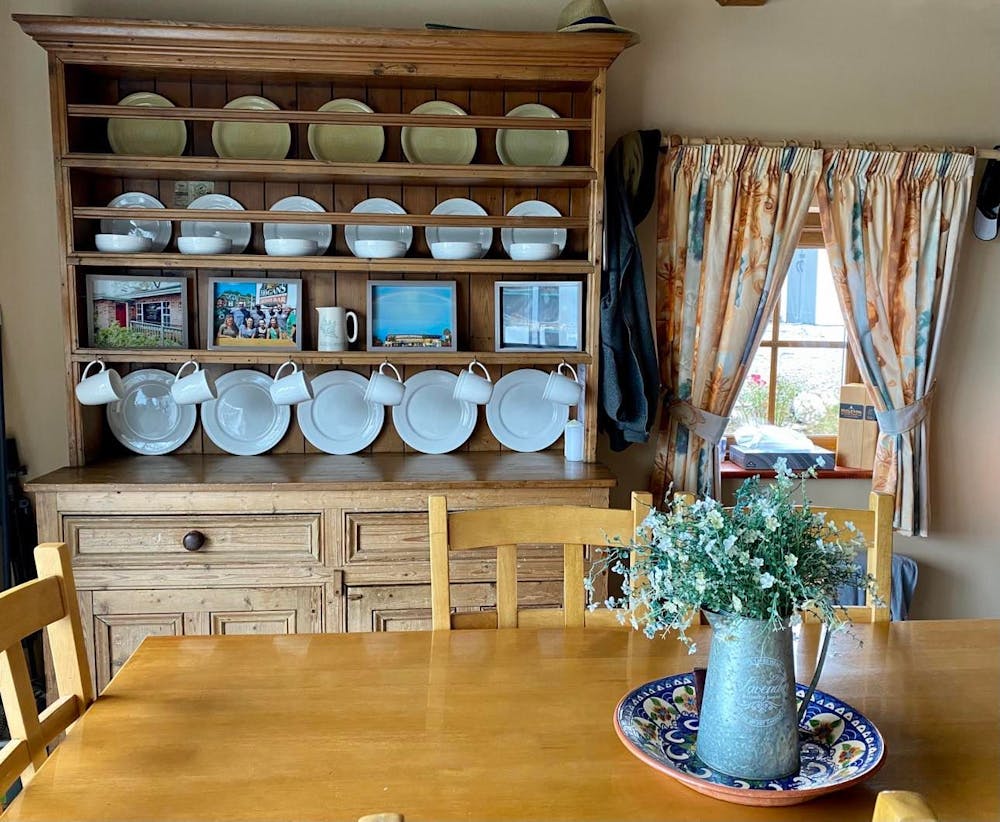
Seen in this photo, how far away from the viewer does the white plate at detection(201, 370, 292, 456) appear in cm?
291

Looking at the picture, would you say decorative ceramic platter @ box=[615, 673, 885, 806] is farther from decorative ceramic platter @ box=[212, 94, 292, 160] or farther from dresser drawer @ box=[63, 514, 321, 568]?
decorative ceramic platter @ box=[212, 94, 292, 160]

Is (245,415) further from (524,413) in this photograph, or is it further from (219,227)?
(524,413)

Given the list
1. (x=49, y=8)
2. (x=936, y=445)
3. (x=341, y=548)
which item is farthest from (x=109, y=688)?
(x=936, y=445)

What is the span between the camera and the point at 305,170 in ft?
8.61

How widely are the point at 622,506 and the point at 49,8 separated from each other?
261 cm

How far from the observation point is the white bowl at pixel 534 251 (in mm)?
2752

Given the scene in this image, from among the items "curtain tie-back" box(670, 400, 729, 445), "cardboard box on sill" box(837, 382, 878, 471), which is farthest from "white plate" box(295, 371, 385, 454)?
"cardboard box on sill" box(837, 382, 878, 471)

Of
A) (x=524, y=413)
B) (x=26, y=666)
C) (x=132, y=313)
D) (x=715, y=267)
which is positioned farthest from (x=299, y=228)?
(x=26, y=666)

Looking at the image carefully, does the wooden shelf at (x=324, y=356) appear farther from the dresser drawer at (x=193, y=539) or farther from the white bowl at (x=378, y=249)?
the dresser drawer at (x=193, y=539)

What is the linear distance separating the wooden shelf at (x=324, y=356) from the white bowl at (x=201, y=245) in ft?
1.04

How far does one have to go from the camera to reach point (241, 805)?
100 centimetres

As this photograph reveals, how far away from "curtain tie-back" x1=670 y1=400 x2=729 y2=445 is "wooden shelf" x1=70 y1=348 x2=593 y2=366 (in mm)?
448

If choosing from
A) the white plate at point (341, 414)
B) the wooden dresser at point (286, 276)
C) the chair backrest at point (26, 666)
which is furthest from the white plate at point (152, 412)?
the chair backrest at point (26, 666)

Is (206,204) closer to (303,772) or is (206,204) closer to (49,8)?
(49,8)
